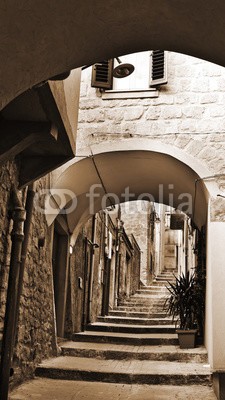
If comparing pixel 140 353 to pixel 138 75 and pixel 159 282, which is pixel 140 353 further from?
pixel 159 282

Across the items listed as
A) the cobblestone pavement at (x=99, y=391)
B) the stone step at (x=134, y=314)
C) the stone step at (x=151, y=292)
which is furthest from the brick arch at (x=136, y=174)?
the stone step at (x=151, y=292)

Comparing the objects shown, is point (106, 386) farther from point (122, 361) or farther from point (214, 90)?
point (214, 90)

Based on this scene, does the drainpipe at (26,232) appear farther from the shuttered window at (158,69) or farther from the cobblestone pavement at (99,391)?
the shuttered window at (158,69)

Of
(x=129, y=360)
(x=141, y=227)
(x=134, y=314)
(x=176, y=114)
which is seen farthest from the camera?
(x=141, y=227)

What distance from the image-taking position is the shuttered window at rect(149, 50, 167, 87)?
6.84 meters

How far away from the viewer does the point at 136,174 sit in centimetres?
759

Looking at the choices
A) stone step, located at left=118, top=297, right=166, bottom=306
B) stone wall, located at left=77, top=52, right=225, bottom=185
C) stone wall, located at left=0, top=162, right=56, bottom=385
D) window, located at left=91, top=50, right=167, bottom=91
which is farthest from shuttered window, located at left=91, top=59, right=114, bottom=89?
stone step, located at left=118, top=297, right=166, bottom=306

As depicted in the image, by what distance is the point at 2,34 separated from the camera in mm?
2207

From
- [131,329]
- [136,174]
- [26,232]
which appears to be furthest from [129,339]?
[26,232]

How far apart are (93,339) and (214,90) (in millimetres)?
4772

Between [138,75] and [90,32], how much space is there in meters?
4.81

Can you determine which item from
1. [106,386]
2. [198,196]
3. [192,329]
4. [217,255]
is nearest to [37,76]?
[217,255]

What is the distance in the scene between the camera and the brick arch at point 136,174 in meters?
6.53

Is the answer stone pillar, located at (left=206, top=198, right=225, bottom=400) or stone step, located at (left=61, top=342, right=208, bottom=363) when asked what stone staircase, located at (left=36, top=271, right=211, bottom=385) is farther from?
stone pillar, located at (left=206, top=198, right=225, bottom=400)
